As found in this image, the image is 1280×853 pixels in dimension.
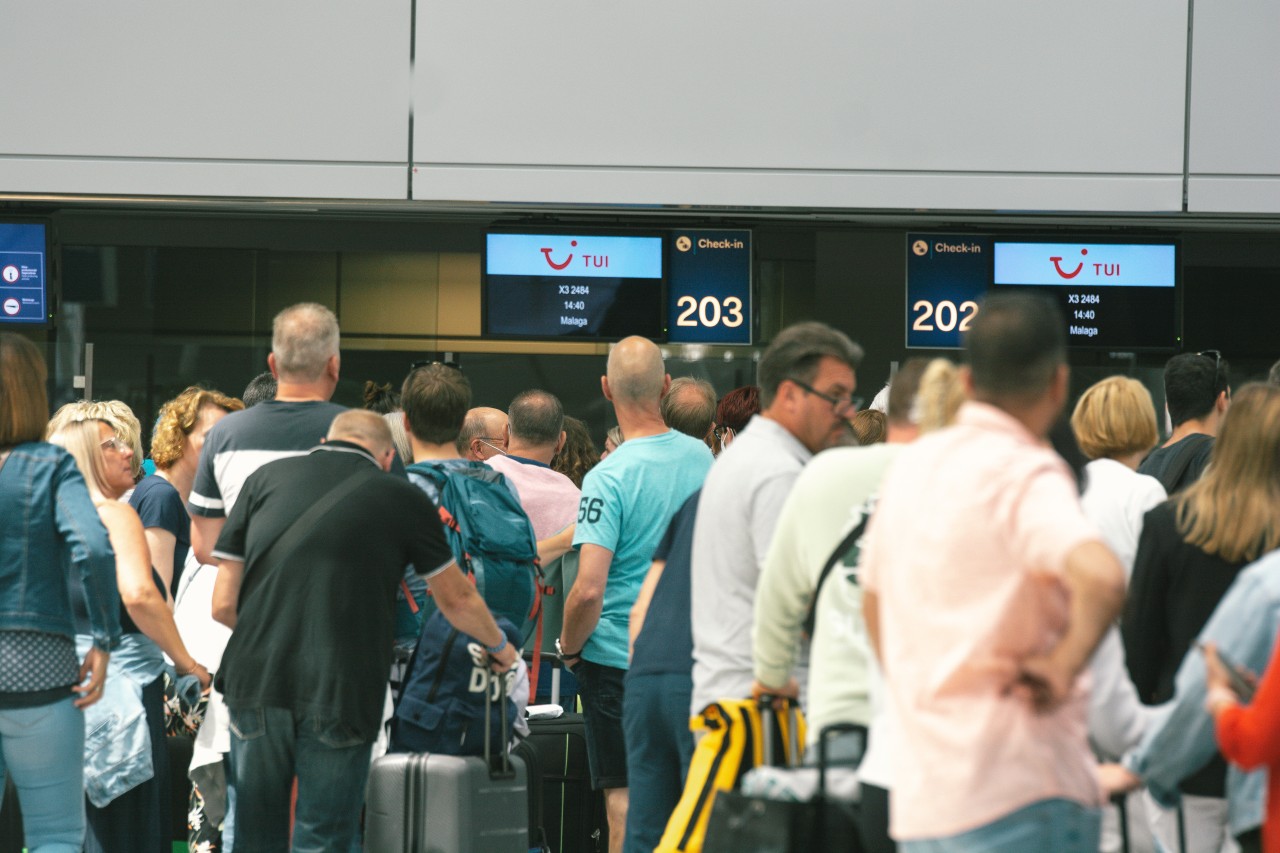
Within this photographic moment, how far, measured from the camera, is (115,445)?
5.00 m

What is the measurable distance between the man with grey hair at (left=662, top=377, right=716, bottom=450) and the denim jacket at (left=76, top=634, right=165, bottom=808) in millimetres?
2348

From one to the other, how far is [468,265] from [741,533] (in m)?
7.41

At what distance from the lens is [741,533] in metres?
3.63

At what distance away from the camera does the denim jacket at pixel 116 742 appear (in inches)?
189

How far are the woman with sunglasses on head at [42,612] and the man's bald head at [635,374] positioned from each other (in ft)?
5.89

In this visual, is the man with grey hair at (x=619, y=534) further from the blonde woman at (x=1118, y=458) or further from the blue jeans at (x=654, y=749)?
the blonde woman at (x=1118, y=458)

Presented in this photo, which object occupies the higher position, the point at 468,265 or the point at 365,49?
the point at 365,49

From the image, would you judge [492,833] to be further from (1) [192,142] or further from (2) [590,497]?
(1) [192,142]

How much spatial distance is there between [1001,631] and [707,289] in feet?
18.3

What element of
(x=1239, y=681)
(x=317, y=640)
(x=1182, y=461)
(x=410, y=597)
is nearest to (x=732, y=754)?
(x=1239, y=681)

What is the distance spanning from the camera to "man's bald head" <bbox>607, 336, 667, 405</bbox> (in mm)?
5062

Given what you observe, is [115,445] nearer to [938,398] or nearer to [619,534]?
[619,534]

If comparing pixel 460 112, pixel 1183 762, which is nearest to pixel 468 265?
pixel 460 112

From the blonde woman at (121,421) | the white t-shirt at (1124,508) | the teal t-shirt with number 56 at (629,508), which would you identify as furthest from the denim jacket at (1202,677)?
the blonde woman at (121,421)
